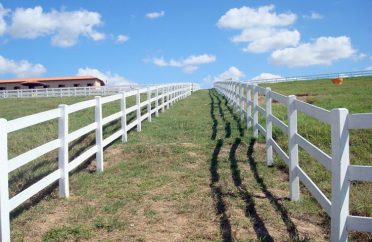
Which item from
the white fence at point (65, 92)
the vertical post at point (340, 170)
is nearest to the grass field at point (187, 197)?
the vertical post at point (340, 170)

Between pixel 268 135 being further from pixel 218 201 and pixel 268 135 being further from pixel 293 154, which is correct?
pixel 218 201

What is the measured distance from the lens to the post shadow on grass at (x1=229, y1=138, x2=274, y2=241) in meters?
5.46

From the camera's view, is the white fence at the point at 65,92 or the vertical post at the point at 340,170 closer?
the vertical post at the point at 340,170

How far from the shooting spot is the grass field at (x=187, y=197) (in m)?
5.71

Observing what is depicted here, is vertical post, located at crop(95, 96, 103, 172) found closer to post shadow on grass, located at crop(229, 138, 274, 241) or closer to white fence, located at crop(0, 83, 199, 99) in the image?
post shadow on grass, located at crop(229, 138, 274, 241)

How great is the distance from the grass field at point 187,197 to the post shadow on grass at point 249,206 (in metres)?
0.01

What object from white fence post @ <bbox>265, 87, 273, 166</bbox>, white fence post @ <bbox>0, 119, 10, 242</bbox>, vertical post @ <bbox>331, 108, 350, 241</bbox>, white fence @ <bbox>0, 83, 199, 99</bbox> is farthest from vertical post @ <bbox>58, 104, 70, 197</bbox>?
white fence @ <bbox>0, 83, 199, 99</bbox>

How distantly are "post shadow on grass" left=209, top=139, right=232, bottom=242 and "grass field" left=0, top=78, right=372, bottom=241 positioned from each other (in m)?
0.01

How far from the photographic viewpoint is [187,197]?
23.3ft

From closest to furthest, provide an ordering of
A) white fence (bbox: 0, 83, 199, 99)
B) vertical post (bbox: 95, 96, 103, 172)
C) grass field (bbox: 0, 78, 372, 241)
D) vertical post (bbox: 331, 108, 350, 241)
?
vertical post (bbox: 331, 108, 350, 241) < grass field (bbox: 0, 78, 372, 241) < vertical post (bbox: 95, 96, 103, 172) < white fence (bbox: 0, 83, 199, 99)

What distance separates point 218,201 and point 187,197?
0.58 m

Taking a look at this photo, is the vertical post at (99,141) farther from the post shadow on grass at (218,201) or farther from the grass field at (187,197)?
the post shadow on grass at (218,201)

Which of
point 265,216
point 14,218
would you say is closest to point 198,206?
point 265,216

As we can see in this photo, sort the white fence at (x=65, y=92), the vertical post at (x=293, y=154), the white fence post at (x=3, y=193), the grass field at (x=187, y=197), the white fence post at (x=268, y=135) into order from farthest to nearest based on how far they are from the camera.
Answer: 1. the white fence at (x=65, y=92)
2. the white fence post at (x=268, y=135)
3. the vertical post at (x=293, y=154)
4. the grass field at (x=187, y=197)
5. the white fence post at (x=3, y=193)
